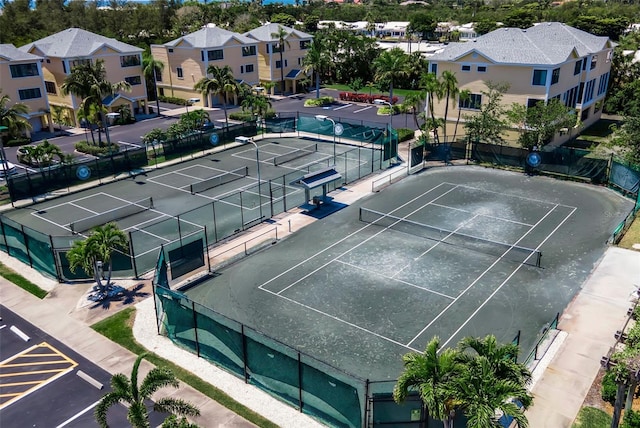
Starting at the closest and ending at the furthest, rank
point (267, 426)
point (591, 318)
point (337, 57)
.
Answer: point (267, 426) < point (591, 318) < point (337, 57)

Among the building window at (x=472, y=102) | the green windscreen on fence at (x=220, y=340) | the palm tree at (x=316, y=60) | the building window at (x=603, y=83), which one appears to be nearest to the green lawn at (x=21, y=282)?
the green windscreen on fence at (x=220, y=340)

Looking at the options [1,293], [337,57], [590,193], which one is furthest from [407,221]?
[337,57]

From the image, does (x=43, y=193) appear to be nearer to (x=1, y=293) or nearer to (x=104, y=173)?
(x=104, y=173)

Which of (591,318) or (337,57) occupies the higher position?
(337,57)

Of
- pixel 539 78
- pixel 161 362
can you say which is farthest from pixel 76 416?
pixel 539 78

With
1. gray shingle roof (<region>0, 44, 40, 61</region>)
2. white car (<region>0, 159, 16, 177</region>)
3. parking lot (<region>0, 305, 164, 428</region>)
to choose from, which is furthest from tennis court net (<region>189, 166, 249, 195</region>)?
gray shingle roof (<region>0, 44, 40, 61</region>)

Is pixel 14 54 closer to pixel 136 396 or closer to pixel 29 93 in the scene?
pixel 29 93

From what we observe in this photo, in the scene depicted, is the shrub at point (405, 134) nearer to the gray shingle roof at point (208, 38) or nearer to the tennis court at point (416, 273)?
the tennis court at point (416, 273)
